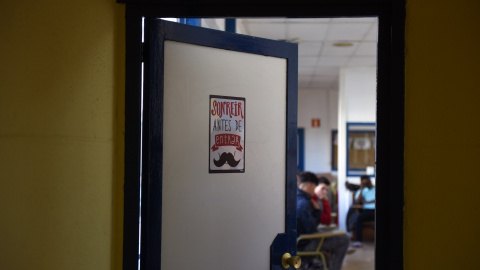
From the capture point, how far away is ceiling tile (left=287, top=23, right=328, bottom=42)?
640cm

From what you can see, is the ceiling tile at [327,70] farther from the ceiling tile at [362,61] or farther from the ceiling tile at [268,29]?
the ceiling tile at [268,29]

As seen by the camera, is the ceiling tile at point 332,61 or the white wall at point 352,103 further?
the white wall at point 352,103

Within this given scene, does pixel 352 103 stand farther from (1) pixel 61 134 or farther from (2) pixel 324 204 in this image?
(1) pixel 61 134

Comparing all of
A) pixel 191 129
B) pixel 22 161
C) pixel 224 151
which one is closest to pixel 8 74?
pixel 22 161

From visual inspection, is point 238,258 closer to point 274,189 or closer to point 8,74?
point 274,189

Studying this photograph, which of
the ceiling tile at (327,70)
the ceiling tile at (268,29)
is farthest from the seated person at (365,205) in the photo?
the ceiling tile at (268,29)

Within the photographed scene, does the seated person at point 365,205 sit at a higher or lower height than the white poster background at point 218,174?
lower

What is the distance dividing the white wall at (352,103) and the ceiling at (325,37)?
9.0 inches

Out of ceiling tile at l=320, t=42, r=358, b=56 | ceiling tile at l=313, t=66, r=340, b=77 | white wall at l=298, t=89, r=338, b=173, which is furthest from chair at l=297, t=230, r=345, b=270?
white wall at l=298, t=89, r=338, b=173

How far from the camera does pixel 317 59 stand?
8.73 metres

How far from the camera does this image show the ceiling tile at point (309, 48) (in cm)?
750

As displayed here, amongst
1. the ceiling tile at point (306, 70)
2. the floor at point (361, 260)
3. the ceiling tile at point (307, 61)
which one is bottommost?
the floor at point (361, 260)

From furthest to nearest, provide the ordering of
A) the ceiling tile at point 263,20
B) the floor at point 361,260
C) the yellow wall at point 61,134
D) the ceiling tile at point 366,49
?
the ceiling tile at point 366,49
the floor at point 361,260
the ceiling tile at point 263,20
the yellow wall at point 61,134

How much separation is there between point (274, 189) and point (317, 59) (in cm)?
633
